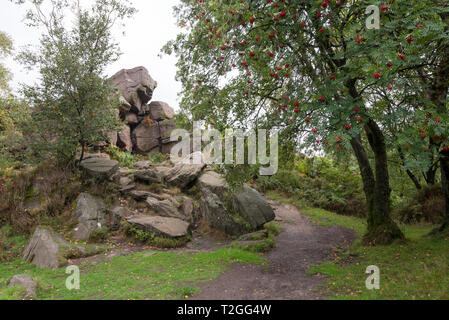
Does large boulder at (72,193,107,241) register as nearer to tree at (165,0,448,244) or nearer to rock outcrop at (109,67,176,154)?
tree at (165,0,448,244)

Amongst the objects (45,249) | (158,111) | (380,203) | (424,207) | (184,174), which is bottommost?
(45,249)

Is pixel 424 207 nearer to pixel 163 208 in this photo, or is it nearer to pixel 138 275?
pixel 163 208

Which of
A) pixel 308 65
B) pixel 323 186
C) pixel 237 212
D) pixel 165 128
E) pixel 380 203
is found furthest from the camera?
pixel 165 128

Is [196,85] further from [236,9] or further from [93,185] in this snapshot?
[93,185]

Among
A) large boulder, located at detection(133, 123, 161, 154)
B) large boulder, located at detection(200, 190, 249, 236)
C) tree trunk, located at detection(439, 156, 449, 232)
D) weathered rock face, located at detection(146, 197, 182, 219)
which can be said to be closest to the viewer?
tree trunk, located at detection(439, 156, 449, 232)

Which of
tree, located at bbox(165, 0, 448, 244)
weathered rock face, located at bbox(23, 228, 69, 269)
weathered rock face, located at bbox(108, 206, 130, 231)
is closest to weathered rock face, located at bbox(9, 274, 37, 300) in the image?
weathered rock face, located at bbox(23, 228, 69, 269)

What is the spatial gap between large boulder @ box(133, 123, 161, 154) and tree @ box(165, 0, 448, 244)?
15.7m

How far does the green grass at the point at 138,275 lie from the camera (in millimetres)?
6496

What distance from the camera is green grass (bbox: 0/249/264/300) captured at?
650 cm

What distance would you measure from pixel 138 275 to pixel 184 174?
899 cm

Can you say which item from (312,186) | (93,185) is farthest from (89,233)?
(312,186)

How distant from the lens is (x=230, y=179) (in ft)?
32.1

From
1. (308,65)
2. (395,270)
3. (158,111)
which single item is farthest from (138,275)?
(158,111)

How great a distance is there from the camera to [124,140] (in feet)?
73.0
